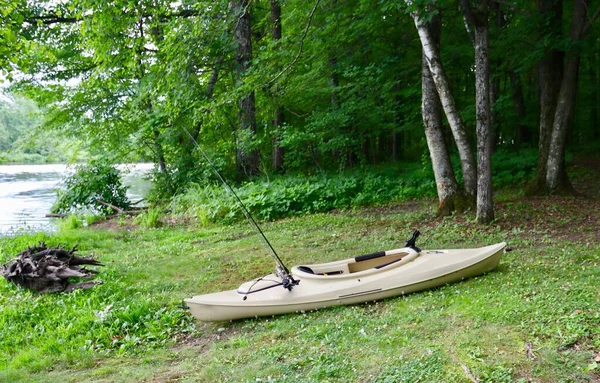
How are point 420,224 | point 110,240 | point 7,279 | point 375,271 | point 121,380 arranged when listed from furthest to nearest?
point 110,240 → point 420,224 → point 7,279 → point 375,271 → point 121,380

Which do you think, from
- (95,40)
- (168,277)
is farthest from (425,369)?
(95,40)

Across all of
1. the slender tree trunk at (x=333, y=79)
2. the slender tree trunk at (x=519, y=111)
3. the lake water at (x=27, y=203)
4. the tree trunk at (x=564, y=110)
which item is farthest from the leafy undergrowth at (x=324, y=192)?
the lake water at (x=27, y=203)

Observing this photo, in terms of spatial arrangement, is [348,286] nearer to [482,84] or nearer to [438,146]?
[482,84]

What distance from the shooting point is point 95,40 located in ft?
24.4

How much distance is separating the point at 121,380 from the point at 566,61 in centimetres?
879

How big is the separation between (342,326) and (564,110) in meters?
6.61

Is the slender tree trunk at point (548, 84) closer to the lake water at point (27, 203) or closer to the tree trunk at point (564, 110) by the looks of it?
the tree trunk at point (564, 110)

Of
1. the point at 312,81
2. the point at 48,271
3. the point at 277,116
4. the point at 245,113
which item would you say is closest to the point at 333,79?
the point at 312,81

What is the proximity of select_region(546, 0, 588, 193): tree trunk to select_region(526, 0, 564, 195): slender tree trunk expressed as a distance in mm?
191

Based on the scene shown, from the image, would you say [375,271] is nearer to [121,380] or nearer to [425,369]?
[425,369]

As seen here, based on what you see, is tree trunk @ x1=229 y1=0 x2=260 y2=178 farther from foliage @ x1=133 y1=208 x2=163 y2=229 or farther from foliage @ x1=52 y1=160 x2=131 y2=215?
foliage @ x1=52 y1=160 x2=131 y2=215

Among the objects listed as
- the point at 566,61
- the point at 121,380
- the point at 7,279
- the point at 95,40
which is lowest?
the point at 121,380

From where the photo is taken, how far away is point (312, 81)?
1152 cm

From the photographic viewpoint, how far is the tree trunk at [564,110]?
25.5 feet
